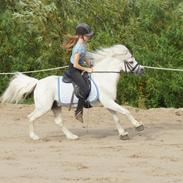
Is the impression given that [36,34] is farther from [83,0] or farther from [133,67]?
[133,67]

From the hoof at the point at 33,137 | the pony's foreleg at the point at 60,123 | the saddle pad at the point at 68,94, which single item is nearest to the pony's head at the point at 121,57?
the saddle pad at the point at 68,94

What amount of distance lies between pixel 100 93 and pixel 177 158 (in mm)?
2282

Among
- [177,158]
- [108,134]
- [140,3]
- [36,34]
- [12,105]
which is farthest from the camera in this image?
[36,34]

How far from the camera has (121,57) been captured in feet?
37.1

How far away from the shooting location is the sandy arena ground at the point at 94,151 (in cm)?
801

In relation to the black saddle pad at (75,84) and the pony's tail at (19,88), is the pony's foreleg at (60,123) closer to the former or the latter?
the pony's tail at (19,88)

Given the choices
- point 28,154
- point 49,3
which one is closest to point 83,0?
point 49,3

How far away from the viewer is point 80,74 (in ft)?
35.9

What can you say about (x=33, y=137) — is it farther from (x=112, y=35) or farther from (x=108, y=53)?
(x=112, y=35)

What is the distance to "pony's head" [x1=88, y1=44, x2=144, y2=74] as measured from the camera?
1123cm

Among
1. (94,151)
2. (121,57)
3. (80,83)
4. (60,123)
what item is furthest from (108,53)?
(94,151)

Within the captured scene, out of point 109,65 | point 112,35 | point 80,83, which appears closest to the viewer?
point 80,83

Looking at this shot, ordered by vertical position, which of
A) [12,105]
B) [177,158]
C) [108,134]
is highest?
[177,158]

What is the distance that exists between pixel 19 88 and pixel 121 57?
186cm
